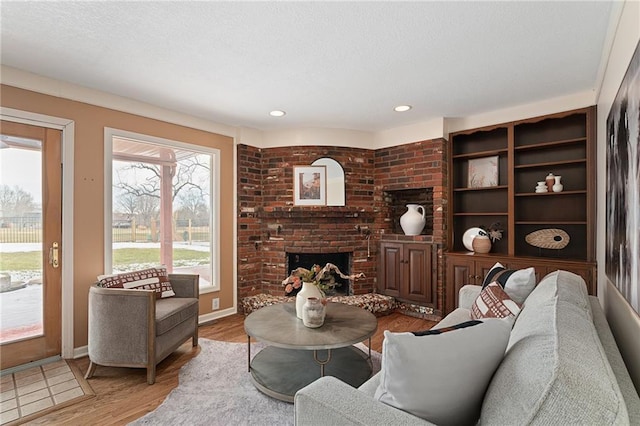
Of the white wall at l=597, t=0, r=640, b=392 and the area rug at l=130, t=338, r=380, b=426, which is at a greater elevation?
the white wall at l=597, t=0, r=640, b=392

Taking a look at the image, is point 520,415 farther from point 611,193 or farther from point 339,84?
point 339,84

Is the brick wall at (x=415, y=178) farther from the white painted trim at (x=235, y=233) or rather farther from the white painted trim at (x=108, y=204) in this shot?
the white painted trim at (x=108, y=204)

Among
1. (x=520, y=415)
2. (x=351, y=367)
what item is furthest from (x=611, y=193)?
(x=351, y=367)

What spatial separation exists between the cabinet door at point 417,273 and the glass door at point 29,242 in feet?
11.8

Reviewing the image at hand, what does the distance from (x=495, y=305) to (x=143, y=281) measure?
2.78m

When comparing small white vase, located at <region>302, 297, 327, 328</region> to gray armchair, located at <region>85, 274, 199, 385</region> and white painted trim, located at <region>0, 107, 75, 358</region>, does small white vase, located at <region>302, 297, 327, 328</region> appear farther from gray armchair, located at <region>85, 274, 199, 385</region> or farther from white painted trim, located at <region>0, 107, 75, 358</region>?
white painted trim, located at <region>0, 107, 75, 358</region>

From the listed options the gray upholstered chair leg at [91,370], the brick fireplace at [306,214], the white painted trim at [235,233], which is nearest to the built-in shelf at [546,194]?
the brick fireplace at [306,214]

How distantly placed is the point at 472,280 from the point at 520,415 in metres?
3.21

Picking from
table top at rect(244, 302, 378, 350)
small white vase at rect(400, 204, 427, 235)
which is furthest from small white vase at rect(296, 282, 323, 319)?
Result: small white vase at rect(400, 204, 427, 235)

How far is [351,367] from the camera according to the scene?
2.53 m

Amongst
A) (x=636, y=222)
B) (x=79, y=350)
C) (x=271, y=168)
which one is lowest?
(x=79, y=350)

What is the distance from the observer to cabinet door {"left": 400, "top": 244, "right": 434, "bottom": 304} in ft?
13.2

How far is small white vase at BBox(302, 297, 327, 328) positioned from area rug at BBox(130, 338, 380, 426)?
20.7 inches

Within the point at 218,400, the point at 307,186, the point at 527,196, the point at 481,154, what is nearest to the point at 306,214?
the point at 307,186
